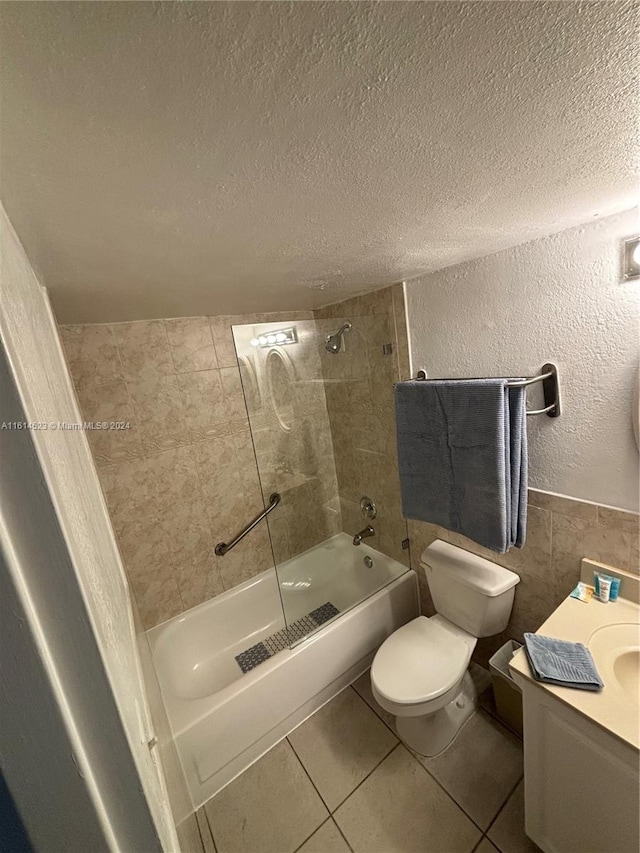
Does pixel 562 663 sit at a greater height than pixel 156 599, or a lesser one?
greater

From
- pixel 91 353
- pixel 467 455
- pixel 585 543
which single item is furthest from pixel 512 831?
pixel 91 353

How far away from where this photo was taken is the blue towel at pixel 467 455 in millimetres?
1186

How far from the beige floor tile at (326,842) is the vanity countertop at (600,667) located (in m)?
0.93

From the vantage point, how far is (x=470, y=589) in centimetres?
146

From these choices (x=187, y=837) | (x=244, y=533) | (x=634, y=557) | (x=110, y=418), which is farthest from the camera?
(x=244, y=533)

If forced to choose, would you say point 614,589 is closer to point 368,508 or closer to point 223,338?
point 368,508

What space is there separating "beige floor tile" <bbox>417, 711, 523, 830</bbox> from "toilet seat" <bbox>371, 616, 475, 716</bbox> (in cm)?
27

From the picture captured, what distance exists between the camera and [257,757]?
1.47m

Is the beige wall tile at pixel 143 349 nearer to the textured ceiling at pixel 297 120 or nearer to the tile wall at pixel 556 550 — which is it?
the textured ceiling at pixel 297 120

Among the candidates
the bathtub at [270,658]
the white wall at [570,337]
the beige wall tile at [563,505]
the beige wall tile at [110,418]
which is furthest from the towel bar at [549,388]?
the beige wall tile at [110,418]

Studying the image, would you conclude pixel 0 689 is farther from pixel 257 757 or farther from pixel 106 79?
pixel 257 757

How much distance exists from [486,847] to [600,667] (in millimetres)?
784

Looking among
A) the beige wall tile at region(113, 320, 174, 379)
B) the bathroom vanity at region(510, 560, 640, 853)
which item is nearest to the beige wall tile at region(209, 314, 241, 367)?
the beige wall tile at region(113, 320, 174, 379)

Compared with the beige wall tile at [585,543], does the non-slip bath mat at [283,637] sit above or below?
below
